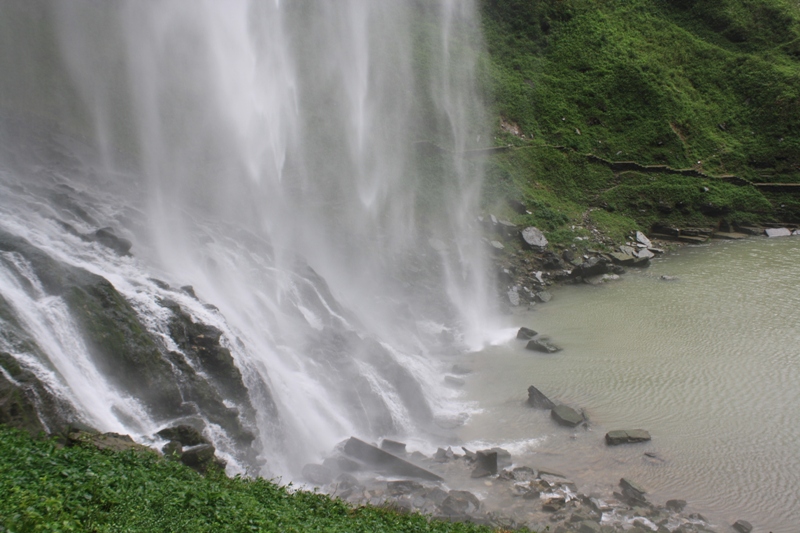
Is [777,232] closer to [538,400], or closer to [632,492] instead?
[538,400]

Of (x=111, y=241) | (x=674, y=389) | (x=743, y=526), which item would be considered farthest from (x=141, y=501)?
(x=674, y=389)

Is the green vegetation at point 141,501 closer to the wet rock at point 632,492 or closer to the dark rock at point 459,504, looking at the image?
the dark rock at point 459,504

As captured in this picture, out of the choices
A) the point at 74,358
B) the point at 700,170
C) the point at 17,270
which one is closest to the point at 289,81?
the point at 17,270

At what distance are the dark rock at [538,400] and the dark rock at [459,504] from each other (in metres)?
5.19

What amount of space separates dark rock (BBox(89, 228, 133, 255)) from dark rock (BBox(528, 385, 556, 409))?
1345cm

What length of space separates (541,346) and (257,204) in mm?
15327

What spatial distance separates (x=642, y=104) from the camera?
1757 inches

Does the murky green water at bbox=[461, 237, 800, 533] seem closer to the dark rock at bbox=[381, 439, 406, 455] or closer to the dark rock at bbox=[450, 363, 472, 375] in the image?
the dark rock at bbox=[450, 363, 472, 375]

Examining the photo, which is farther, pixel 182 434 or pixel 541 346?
pixel 541 346

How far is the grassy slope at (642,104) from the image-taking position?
3809 cm

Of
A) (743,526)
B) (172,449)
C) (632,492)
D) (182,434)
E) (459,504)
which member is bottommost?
(743,526)

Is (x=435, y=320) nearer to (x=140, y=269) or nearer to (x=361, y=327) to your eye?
(x=361, y=327)

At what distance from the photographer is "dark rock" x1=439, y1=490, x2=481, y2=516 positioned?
12.4m

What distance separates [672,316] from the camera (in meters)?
23.8
